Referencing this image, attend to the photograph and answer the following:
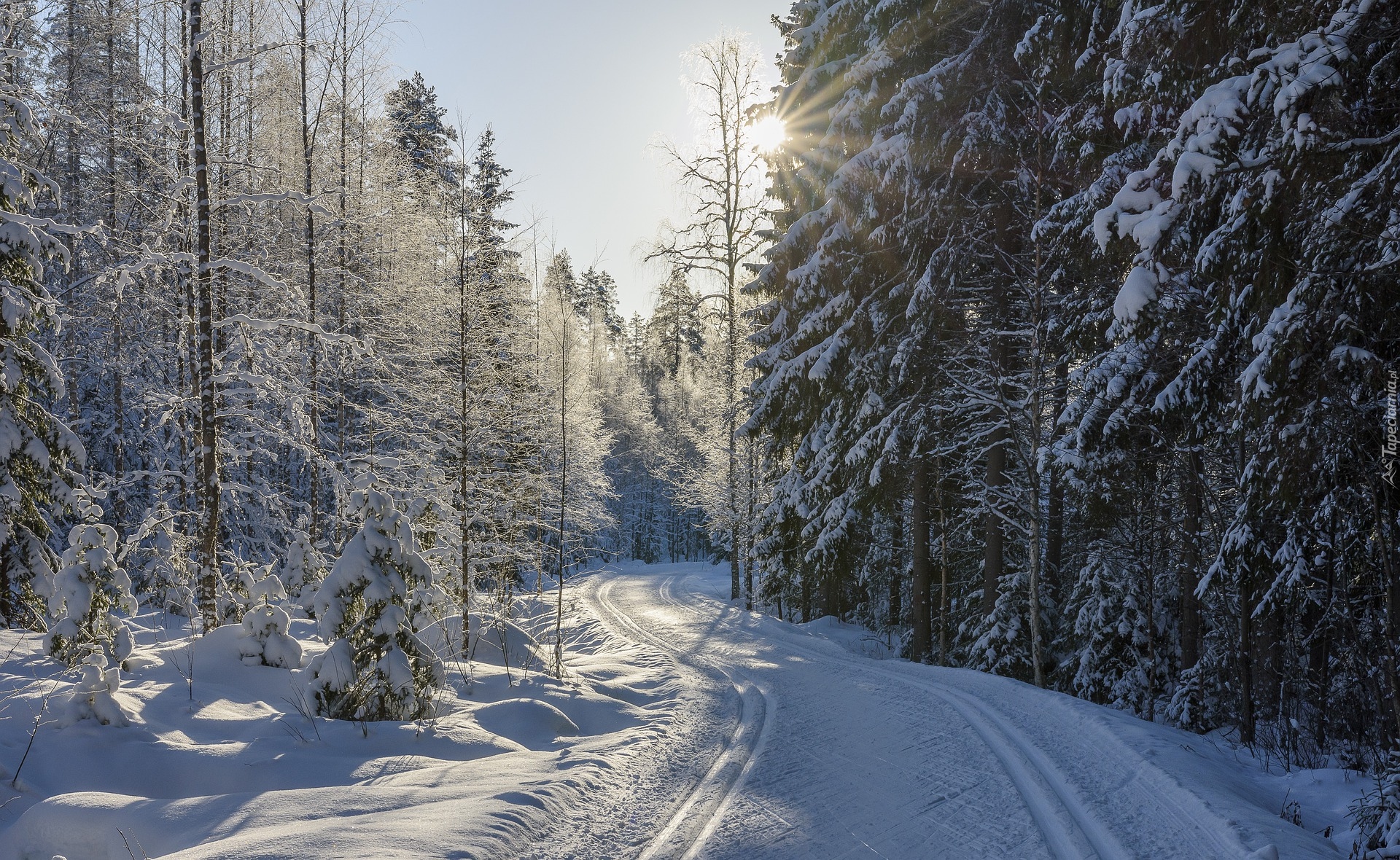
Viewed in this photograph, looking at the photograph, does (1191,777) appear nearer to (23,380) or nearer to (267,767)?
(267,767)

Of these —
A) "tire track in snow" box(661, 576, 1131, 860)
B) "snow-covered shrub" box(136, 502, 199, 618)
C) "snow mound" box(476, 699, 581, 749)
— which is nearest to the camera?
"tire track in snow" box(661, 576, 1131, 860)

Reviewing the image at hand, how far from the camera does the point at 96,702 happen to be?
18.3 ft

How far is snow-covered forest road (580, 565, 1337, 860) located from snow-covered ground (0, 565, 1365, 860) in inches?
1.1

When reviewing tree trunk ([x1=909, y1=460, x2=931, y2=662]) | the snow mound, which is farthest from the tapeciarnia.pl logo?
tree trunk ([x1=909, y1=460, x2=931, y2=662])

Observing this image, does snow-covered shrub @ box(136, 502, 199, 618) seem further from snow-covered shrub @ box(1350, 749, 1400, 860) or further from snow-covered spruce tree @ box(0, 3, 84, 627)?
snow-covered shrub @ box(1350, 749, 1400, 860)

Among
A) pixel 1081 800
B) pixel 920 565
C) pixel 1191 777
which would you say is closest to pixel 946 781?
pixel 1081 800

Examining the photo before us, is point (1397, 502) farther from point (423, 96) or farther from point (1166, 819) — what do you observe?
point (423, 96)

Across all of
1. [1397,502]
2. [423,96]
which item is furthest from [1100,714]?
[423,96]

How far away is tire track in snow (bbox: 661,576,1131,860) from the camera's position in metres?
5.12

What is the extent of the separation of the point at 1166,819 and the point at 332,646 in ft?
25.4

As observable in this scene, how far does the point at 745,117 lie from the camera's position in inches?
942

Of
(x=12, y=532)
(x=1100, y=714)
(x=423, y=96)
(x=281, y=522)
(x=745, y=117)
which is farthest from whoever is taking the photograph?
(x=423, y=96)

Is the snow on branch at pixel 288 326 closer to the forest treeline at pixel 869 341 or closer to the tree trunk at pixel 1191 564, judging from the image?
the forest treeline at pixel 869 341

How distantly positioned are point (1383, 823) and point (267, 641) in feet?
35.2
